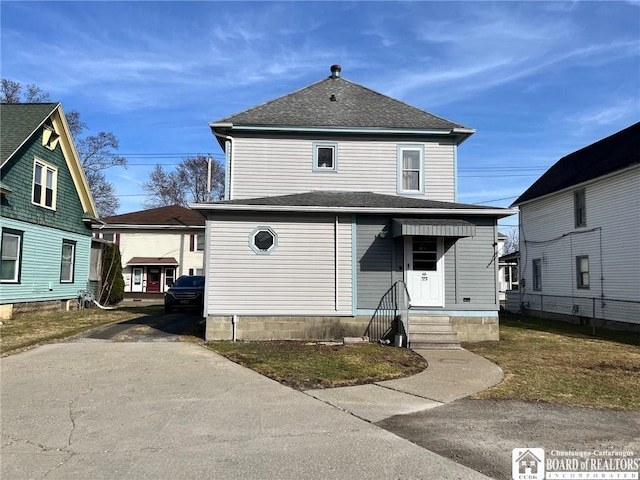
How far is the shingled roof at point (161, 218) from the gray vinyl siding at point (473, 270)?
23.4 metres

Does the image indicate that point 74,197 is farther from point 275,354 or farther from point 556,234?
point 556,234

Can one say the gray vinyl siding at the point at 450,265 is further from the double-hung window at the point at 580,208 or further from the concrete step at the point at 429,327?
the double-hung window at the point at 580,208

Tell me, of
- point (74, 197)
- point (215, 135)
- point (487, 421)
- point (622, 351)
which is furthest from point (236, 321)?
point (74, 197)

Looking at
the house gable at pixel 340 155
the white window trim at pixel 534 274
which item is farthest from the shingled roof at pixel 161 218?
the white window trim at pixel 534 274

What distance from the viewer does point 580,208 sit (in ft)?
60.0

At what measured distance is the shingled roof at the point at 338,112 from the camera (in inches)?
521

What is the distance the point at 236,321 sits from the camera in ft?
35.7

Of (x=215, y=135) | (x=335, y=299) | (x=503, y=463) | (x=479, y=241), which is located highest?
(x=215, y=135)

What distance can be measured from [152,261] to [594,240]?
26.1m

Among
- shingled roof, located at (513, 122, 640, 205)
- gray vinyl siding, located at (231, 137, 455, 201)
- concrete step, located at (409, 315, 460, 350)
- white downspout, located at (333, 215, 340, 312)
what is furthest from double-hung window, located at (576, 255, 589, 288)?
white downspout, located at (333, 215, 340, 312)

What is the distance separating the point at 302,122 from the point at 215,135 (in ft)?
8.66

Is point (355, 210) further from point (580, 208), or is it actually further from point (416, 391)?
point (580, 208)

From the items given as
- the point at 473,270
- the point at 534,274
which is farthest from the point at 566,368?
the point at 534,274

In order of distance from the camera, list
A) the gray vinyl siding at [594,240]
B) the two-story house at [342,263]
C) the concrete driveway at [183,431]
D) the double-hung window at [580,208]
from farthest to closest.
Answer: the double-hung window at [580,208] → the gray vinyl siding at [594,240] → the two-story house at [342,263] → the concrete driveway at [183,431]
